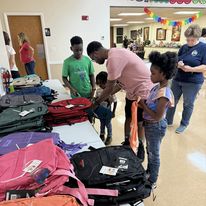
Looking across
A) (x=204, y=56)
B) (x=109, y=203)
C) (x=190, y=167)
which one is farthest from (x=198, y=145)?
(x=109, y=203)

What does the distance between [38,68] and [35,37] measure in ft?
2.65

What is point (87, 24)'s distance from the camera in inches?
206

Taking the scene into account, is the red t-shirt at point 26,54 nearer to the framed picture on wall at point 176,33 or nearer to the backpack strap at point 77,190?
the backpack strap at point 77,190

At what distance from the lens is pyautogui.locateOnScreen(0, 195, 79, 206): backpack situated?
0.73 metres

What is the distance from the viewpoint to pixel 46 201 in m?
0.75

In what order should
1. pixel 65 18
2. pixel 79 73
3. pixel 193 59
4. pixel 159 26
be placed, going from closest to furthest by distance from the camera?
pixel 79 73 → pixel 193 59 → pixel 65 18 → pixel 159 26

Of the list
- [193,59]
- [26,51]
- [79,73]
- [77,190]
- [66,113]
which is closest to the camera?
[77,190]

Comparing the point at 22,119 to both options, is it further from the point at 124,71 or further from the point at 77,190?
the point at 124,71

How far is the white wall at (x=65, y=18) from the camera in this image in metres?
4.71

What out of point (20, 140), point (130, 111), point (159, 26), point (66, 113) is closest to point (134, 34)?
point (159, 26)

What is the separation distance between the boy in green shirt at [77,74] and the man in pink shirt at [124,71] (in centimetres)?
47

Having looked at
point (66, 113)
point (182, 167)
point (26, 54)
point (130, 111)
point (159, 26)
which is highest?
point (159, 26)

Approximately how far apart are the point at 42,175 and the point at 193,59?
241cm

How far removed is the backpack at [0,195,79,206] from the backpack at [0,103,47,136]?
76 cm
